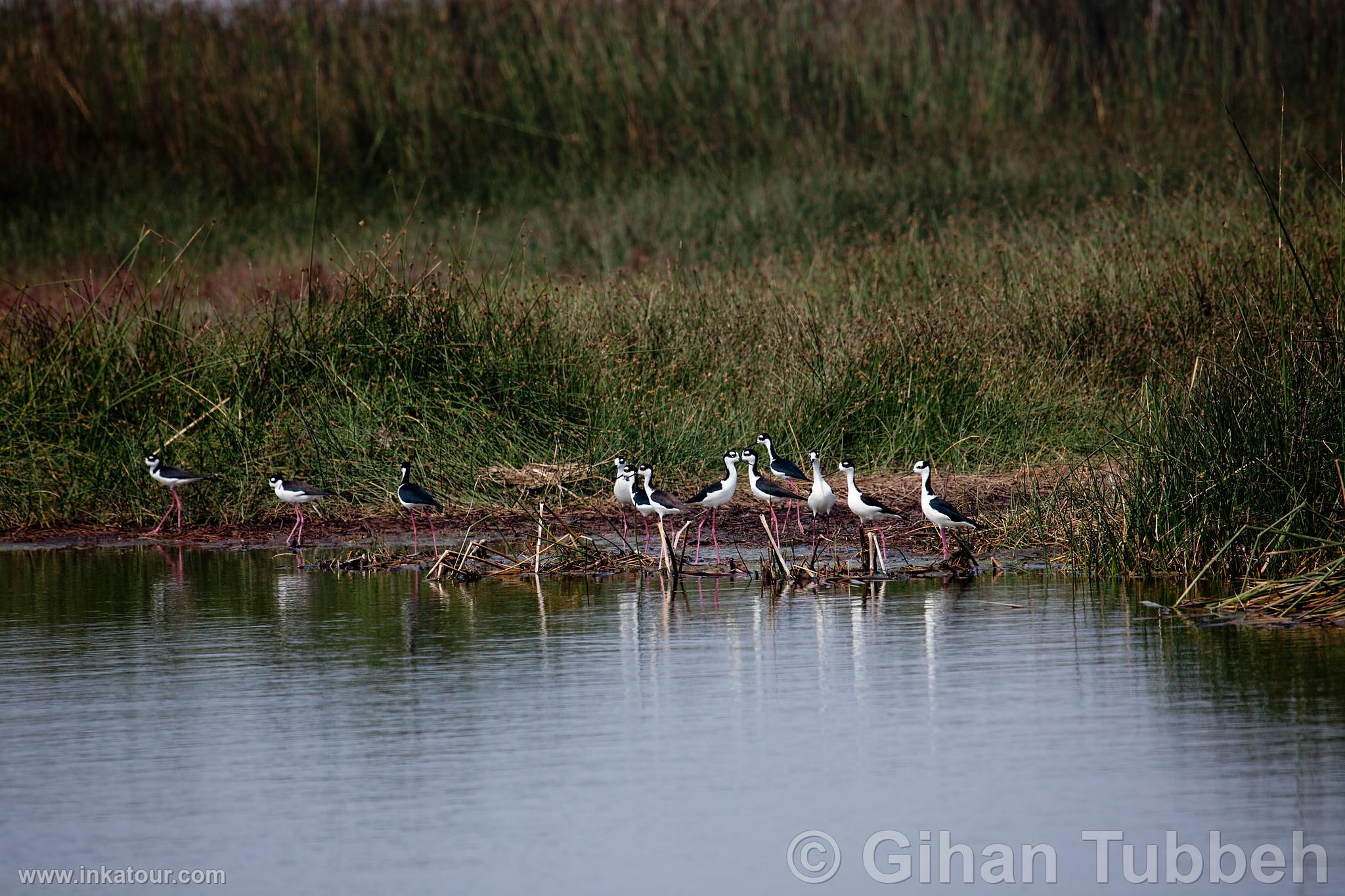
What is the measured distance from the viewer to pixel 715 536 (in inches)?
505

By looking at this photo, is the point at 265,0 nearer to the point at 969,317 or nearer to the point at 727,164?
the point at 727,164

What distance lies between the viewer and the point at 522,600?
1139 centimetres

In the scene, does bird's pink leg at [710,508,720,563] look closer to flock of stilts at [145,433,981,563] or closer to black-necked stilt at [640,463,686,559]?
flock of stilts at [145,433,981,563]

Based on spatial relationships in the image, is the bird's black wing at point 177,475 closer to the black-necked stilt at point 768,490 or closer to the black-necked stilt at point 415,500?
the black-necked stilt at point 415,500

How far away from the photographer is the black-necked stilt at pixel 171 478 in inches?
576

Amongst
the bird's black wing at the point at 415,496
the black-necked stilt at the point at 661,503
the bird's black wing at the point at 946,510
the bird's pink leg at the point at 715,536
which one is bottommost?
the bird's pink leg at the point at 715,536

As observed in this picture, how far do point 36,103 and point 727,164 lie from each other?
526 inches

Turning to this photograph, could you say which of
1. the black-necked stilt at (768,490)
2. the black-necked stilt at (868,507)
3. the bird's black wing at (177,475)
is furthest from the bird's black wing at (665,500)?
the bird's black wing at (177,475)

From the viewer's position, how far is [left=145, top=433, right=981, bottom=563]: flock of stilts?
12195 millimetres

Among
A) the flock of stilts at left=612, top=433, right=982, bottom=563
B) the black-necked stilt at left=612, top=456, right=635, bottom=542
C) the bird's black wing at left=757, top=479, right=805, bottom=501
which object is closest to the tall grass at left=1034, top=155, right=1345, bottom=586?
the flock of stilts at left=612, top=433, right=982, bottom=563

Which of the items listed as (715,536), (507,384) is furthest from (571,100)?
(715,536)

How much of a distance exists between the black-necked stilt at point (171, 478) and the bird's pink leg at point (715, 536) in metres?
4.10

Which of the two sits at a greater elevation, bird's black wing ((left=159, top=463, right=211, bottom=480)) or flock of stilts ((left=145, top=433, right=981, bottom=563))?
bird's black wing ((left=159, top=463, right=211, bottom=480))

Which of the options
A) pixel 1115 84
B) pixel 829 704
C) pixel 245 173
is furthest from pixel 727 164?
pixel 829 704
